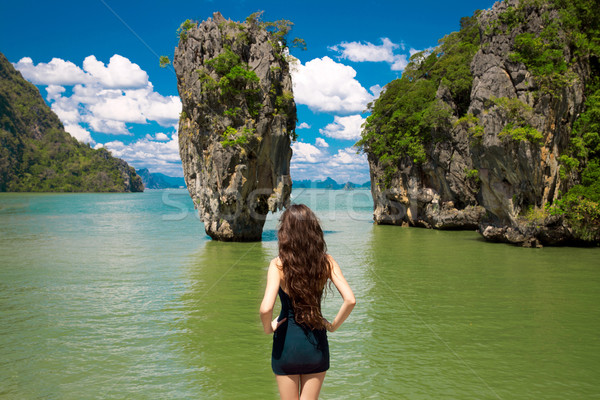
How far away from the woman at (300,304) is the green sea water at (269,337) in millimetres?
4039

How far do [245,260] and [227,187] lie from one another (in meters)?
6.37

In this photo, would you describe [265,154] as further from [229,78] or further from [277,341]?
[277,341]

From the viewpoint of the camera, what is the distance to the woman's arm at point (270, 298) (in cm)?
317

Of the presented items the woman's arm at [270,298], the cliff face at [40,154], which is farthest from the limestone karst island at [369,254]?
the cliff face at [40,154]

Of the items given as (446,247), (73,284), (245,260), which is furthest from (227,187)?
(446,247)

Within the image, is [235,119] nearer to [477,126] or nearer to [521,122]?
[477,126]

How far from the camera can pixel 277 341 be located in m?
3.38

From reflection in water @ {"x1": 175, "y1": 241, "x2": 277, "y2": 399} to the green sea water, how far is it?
0.14 feet

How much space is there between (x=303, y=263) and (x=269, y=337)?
6828 millimetres

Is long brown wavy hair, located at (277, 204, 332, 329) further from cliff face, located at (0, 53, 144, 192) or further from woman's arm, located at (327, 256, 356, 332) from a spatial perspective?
cliff face, located at (0, 53, 144, 192)

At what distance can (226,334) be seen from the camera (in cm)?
966

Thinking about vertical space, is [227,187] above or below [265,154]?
below

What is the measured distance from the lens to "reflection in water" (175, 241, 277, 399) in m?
7.23

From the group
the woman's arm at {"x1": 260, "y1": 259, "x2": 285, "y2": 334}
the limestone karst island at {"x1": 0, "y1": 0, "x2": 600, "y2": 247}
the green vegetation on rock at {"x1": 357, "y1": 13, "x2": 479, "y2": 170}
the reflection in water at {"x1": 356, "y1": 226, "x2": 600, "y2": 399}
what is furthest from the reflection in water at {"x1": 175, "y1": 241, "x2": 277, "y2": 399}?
the green vegetation on rock at {"x1": 357, "y1": 13, "x2": 479, "y2": 170}
